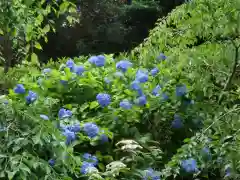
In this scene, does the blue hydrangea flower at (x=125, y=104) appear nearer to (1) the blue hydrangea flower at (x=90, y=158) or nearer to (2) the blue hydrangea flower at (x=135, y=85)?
(2) the blue hydrangea flower at (x=135, y=85)

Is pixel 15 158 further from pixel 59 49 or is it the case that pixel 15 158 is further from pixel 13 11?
pixel 59 49

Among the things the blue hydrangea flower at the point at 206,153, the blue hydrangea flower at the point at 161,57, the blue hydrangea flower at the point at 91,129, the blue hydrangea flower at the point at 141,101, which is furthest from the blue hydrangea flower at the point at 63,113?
the blue hydrangea flower at the point at 161,57

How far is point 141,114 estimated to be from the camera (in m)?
2.79

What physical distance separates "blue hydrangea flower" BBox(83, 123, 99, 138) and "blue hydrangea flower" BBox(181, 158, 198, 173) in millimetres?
466

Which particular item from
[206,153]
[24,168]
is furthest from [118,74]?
[24,168]

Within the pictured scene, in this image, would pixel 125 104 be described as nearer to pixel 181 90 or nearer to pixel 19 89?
pixel 181 90

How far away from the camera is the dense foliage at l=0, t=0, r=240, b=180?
7.02 feet

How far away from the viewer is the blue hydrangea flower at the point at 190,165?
229 centimetres

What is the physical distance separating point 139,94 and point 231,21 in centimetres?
91

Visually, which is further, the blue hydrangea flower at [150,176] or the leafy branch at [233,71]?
the blue hydrangea flower at [150,176]

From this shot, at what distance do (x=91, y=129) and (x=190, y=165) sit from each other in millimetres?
523

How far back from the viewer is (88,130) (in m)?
2.52

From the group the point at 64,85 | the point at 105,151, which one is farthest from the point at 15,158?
the point at 64,85

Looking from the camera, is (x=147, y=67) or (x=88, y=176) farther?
(x=147, y=67)
